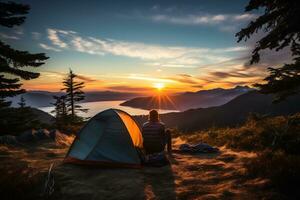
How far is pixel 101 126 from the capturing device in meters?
11.7

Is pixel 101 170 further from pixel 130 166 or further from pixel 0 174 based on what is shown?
pixel 0 174

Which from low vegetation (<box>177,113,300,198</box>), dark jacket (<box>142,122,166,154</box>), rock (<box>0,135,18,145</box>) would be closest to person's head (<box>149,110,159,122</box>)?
dark jacket (<box>142,122,166,154</box>)

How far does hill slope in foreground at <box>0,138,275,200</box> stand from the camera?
7.27 metres

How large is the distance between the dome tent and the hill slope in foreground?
440mm

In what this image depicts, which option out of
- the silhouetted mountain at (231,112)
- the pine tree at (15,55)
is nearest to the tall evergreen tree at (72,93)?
the pine tree at (15,55)

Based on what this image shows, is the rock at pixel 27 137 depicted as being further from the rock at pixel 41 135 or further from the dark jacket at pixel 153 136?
the dark jacket at pixel 153 136

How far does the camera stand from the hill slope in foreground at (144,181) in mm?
7273

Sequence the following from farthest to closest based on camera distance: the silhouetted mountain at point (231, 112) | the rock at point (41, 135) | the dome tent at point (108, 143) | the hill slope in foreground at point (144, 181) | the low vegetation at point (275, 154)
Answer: the silhouetted mountain at point (231, 112)
the rock at point (41, 135)
the dome tent at point (108, 143)
the hill slope in foreground at point (144, 181)
the low vegetation at point (275, 154)

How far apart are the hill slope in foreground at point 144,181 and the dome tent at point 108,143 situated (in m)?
0.44

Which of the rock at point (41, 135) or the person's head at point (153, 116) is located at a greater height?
the person's head at point (153, 116)

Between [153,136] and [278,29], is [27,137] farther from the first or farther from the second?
[278,29]

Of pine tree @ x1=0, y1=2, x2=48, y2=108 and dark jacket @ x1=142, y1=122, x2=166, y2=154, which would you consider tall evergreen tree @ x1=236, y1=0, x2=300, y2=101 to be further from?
pine tree @ x1=0, y1=2, x2=48, y2=108

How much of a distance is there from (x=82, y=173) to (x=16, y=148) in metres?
7.15

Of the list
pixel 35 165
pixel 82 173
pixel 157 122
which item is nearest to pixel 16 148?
pixel 35 165
